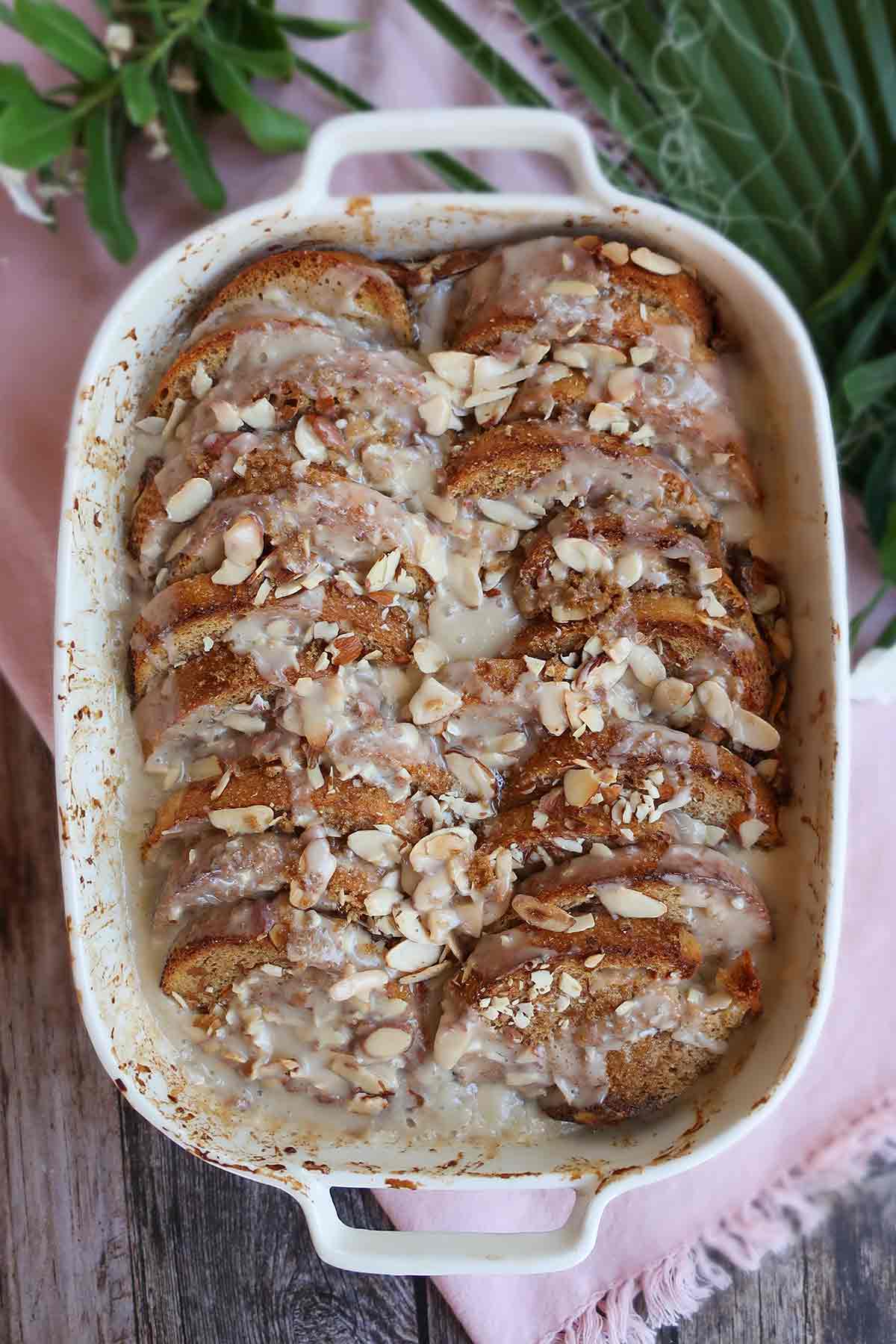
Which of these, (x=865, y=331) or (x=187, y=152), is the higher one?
(x=187, y=152)

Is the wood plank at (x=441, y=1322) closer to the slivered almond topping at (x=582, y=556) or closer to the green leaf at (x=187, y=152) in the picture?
the slivered almond topping at (x=582, y=556)

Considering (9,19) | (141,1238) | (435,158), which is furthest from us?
(141,1238)

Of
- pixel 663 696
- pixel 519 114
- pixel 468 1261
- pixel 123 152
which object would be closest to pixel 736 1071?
pixel 468 1261

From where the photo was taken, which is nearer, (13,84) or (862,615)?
(13,84)

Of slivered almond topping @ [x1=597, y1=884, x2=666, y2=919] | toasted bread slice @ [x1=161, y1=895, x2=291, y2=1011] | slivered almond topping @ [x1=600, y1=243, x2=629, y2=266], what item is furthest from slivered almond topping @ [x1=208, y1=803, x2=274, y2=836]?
slivered almond topping @ [x1=600, y1=243, x2=629, y2=266]

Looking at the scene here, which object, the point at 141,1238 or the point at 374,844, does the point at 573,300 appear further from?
the point at 141,1238

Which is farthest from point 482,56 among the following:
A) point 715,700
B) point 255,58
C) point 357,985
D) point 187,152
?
point 357,985

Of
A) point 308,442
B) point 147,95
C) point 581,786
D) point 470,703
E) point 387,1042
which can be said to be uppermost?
point 147,95
